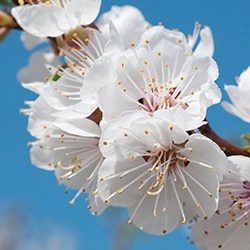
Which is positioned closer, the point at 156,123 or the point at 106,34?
the point at 156,123

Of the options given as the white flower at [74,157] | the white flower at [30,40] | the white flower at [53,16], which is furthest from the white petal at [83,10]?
the white flower at [30,40]

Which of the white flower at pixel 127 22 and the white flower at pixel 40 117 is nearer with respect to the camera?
the white flower at pixel 40 117

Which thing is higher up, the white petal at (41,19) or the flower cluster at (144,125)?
the white petal at (41,19)

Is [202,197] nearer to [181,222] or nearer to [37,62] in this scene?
[181,222]

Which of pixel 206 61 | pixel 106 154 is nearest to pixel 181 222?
pixel 106 154

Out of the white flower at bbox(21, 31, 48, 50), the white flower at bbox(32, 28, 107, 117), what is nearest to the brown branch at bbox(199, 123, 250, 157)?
the white flower at bbox(32, 28, 107, 117)

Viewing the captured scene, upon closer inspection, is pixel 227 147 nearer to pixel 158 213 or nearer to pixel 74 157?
pixel 158 213

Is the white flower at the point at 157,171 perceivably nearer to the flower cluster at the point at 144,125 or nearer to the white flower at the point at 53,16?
the flower cluster at the point at 144,125

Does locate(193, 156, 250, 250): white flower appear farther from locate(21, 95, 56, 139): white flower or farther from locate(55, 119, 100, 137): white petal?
locate(21, 95, 56, 139): white flower
